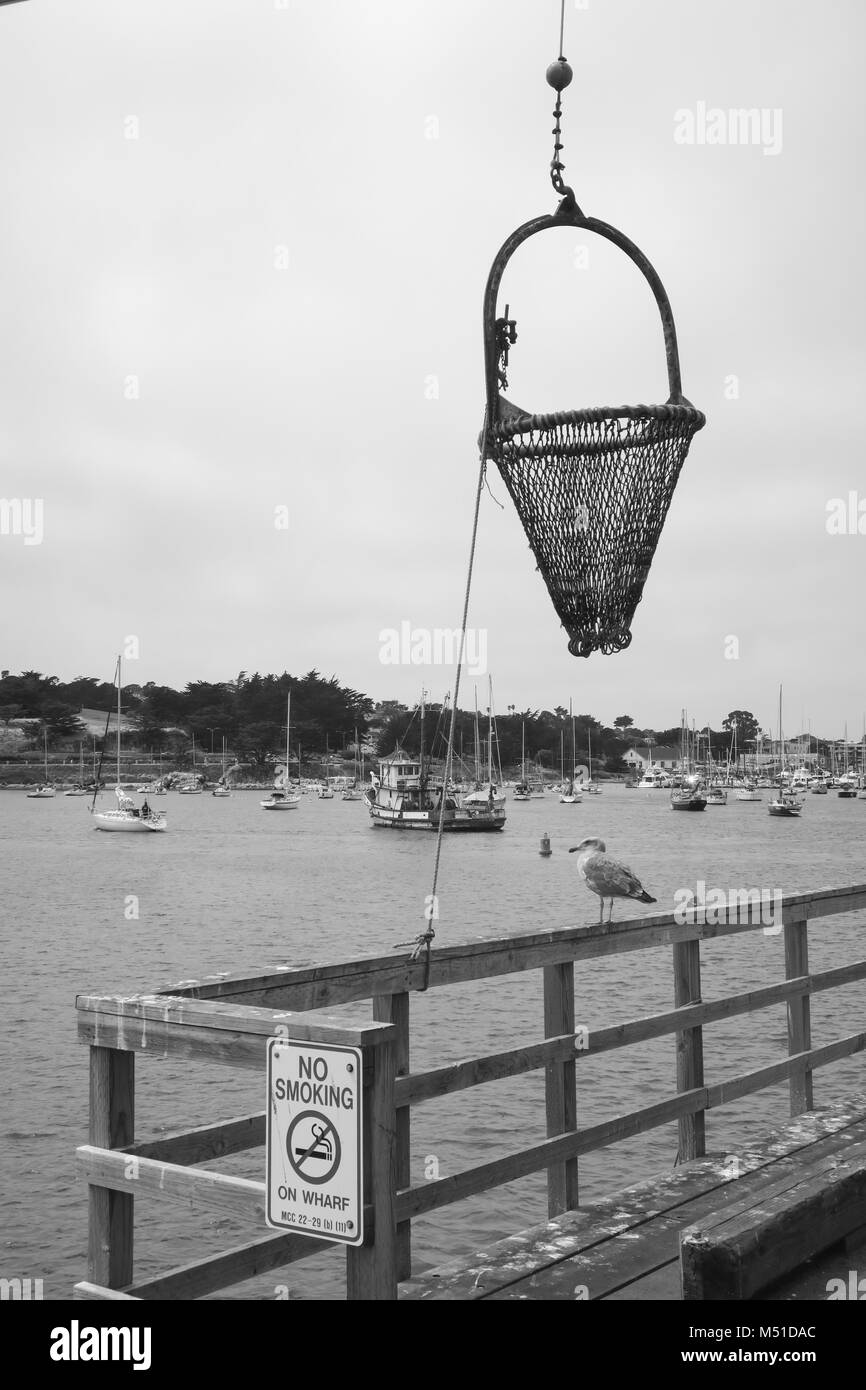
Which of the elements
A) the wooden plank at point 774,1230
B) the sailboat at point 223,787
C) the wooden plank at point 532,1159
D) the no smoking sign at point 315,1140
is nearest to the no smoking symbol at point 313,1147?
the no smoking sign at point 315,1140

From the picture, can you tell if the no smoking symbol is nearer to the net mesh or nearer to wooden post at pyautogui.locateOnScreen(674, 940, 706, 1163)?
the net mesh

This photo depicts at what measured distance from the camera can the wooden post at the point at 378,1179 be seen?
303cm

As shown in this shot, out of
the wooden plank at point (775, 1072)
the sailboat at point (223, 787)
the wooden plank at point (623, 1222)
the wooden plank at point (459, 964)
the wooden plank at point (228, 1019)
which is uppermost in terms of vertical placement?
the wooden plank at point (228, 1019)

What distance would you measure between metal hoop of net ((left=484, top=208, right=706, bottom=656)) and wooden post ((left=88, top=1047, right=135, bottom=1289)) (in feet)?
6.98

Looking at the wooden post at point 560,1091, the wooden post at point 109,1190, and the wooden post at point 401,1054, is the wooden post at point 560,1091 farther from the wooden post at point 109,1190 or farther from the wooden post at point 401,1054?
the wooden post at point 109,1190

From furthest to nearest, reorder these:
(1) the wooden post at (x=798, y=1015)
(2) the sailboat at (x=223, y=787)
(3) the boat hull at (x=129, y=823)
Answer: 1. (2) the sailboat at (x=223, y=787)
2. (3) the boat hull at (x=129, y=823)
3. (1) the wooden post at (x=798, y=1015)

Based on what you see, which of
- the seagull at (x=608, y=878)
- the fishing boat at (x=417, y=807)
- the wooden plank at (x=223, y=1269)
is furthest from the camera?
the fishing boat at (x=417, y=807)

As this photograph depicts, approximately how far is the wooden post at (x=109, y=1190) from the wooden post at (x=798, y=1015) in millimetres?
4071

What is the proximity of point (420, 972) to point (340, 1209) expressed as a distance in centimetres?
172

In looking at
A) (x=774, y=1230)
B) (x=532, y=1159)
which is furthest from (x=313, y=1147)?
(x=532, y=1159)

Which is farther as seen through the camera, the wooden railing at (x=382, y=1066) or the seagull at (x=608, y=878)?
the seagull at (x=608, y=878)

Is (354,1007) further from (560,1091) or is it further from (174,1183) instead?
(174,1183)

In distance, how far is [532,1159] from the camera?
505 centimetres
